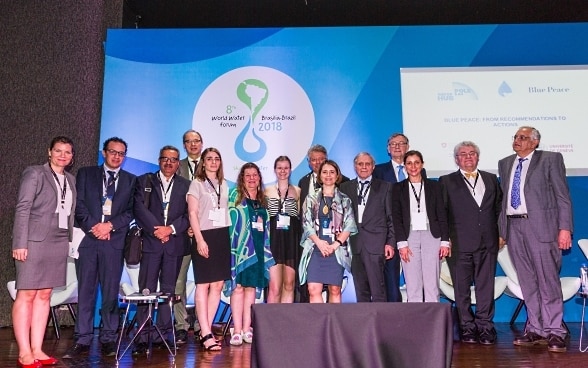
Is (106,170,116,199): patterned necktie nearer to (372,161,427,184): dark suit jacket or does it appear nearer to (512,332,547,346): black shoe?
(372,161,427,184): dark suit jacket

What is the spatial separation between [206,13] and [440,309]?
219 inches

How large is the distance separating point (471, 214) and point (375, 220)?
803 millimetres

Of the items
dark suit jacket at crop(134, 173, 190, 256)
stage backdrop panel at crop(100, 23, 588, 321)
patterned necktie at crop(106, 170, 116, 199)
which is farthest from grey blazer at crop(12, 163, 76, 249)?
stage backdrop panel at crop(100, 23, 588, 321)

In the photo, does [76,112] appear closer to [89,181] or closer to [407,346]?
[89,181]

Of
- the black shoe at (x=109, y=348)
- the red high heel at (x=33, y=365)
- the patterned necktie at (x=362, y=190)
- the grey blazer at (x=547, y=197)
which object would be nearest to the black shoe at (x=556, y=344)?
the grey blazer at (x=547, y=197)

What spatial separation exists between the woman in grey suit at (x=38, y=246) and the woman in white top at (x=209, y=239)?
3.03ft

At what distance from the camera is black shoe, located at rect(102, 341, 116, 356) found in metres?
3.84

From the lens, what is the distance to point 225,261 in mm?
4074

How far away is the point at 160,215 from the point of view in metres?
4.14

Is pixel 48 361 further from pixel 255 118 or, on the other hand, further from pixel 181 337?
pixel 255 118

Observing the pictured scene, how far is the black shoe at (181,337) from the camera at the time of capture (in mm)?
4373

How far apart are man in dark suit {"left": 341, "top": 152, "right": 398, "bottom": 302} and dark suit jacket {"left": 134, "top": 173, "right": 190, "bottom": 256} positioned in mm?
1340

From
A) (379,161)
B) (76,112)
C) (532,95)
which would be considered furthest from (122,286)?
(532,95)

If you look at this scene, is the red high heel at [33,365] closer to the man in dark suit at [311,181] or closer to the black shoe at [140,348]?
the black shoe at [140,348]
